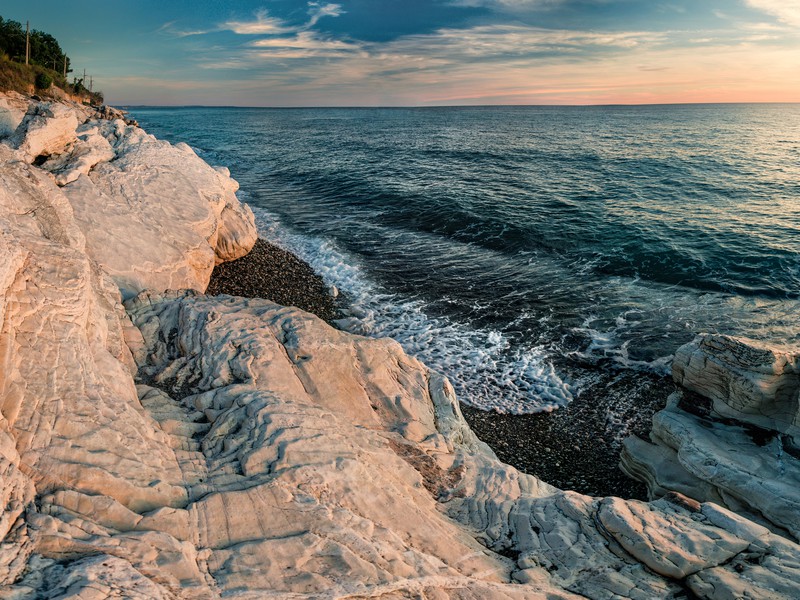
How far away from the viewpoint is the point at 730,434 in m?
9.29

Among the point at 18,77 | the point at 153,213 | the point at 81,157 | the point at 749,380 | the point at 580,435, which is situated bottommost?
the point at 580,435

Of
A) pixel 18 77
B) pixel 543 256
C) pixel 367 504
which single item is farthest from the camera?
pixel 18 77

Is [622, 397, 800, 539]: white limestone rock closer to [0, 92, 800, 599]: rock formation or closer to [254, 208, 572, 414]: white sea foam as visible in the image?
[0, 92, 800, 599]: rock formation

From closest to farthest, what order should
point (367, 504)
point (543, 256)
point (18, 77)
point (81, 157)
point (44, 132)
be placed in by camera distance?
1. point (367, 504)
2. point (44, 132)
3. point (81, 157)
4. point (543, 256)
5. point (18, 77)

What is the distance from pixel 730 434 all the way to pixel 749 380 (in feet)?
3.63

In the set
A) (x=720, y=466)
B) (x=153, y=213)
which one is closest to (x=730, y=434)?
(x=720, y=466)

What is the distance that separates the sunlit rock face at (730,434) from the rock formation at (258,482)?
6.86ft

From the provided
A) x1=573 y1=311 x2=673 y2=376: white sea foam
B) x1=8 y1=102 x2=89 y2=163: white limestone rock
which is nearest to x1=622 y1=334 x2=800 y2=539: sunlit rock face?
x1=573 y1=311 x2=673 y2=376: white sea foam

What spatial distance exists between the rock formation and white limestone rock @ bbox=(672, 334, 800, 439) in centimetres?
366

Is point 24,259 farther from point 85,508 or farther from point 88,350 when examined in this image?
point 85,508

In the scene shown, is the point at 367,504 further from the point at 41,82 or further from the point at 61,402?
the point at 41,82

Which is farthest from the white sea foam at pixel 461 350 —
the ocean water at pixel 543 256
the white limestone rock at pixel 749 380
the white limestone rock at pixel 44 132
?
the white limestone rock at pixel 44 132

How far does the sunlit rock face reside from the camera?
8039 millimetres

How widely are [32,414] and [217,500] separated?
2.14 meters
